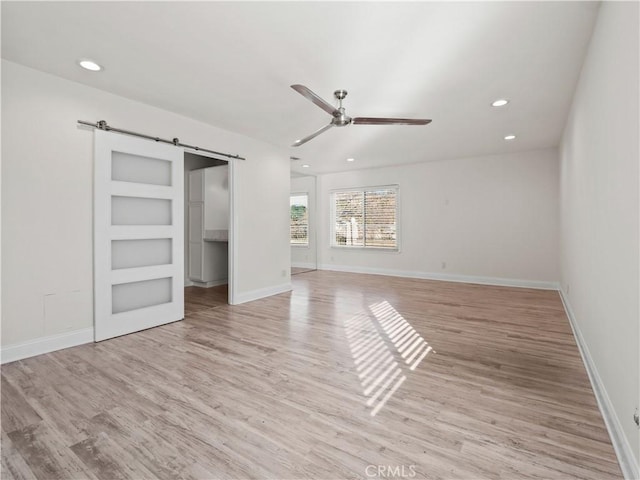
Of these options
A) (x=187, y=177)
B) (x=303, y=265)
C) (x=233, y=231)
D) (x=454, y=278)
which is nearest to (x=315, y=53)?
(x=233, y=231)

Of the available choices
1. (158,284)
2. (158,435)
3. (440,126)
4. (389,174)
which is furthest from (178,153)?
(389,174)

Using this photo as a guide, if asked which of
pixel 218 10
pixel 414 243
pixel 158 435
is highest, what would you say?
pixel 218 10

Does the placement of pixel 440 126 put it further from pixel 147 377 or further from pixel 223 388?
pixel 147 377

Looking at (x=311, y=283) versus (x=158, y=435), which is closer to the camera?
(x=158, y=435)

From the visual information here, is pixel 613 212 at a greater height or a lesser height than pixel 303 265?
greater

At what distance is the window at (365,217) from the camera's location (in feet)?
24.6

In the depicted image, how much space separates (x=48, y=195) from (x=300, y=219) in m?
6.28

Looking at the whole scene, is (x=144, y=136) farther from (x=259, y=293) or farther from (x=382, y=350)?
(x=382, y=350)

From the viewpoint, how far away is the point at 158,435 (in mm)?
1759

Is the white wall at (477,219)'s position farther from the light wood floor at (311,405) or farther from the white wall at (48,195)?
the white wall at (48,195)

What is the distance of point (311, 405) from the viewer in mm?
2057

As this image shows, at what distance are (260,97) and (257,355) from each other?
8.56 feet

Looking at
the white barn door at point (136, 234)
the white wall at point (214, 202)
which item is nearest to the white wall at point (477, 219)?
the white wall at point (214, 202)

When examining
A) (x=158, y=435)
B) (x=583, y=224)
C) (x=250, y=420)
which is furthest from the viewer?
(x=583, y=224)
